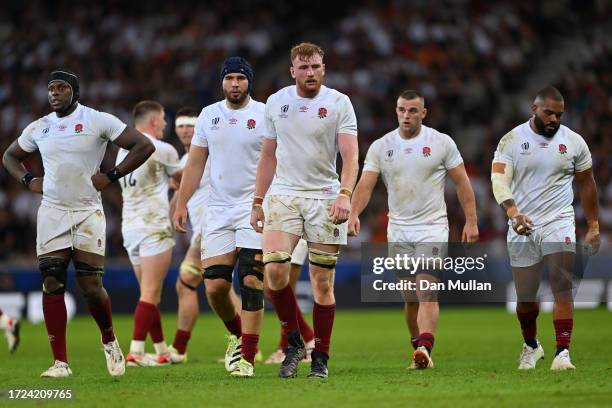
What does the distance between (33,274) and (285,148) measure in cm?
1245

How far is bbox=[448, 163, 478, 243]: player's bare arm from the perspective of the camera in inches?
444

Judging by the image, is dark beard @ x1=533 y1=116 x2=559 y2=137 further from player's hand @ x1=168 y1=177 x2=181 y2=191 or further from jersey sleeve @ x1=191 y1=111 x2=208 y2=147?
player's hand @ x1=168 y1=177 x2=181 y2=191

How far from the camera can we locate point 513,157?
11.0 meters

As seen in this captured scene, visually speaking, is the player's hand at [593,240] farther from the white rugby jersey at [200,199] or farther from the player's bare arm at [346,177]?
the white rugby jersey at [200,199]

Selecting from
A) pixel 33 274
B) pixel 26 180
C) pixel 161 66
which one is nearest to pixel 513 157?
pixel 26 180

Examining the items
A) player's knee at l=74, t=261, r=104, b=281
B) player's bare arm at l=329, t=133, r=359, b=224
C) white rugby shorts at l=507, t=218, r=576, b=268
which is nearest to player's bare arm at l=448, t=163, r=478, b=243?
white rugby shorts at l=507, t=218, r=576, b=268

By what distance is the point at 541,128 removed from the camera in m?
10.9

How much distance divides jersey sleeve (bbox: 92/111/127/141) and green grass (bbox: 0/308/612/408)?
7.06 feet

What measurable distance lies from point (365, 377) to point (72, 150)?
10.7 feet

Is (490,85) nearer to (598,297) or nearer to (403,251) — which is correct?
(598,297)

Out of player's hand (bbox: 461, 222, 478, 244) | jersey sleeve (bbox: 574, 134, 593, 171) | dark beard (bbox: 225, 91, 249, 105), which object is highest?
dark beard (bbox: 225, 91, 249, 105)

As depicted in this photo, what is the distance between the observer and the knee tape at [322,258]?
9.93 meters

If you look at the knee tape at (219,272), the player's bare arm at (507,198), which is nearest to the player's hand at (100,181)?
the knee tape at (219,272)

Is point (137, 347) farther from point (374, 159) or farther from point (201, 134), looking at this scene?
point (374, 159)
